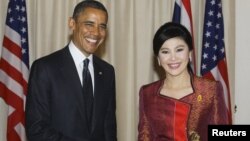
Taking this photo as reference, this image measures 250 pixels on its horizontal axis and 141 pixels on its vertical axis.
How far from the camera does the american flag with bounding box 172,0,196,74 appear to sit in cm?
385

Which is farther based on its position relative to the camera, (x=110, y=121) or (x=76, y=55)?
(x=110, y=121)

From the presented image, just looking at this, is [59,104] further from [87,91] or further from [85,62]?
[85,62]

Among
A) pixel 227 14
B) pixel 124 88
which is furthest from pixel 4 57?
pixel 227 14

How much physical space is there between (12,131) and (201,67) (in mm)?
2076

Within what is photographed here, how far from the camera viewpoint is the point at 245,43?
414 centimetres

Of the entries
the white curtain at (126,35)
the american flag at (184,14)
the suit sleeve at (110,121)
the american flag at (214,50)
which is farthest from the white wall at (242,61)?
the suit sleeve at (110,121)

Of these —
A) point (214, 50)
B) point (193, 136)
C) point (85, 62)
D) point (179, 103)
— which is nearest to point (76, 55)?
point (85, 62)

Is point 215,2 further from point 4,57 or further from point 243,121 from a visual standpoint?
point 4,57

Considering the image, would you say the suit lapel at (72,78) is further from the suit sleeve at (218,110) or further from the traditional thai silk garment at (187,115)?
the suit sleeve at (218,110)

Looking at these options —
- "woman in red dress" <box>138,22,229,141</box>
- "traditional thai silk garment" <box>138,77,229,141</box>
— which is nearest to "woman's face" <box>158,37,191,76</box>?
"woman in red dress" <box>138,22,229,141</box>

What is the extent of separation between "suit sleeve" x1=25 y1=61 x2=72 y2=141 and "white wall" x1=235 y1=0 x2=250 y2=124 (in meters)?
2.42

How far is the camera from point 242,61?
4.15 meters

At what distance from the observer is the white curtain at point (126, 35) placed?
162 inches

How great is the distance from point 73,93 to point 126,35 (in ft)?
5.81
